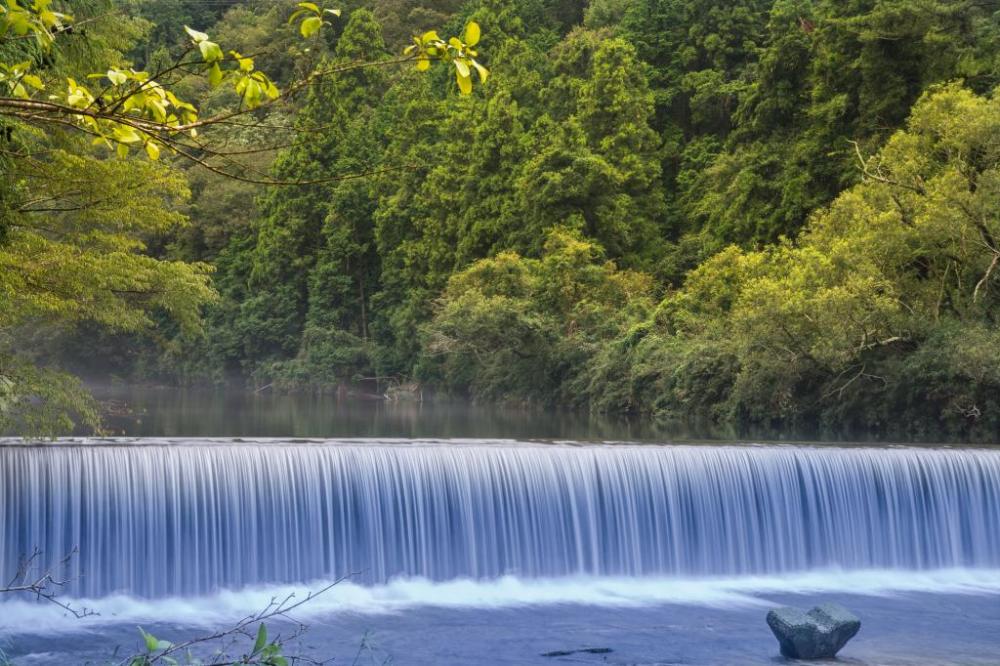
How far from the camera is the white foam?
1359 cm

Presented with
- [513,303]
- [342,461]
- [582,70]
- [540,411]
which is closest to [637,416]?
[540,411]

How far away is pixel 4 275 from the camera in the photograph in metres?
14.1

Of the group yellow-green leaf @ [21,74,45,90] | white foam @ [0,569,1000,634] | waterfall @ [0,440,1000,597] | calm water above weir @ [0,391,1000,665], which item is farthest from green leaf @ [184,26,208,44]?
waterfall @ [0,440,1000,597]

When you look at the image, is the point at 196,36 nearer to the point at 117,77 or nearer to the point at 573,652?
the point at 117,77

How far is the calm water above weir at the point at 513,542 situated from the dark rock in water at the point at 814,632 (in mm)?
300

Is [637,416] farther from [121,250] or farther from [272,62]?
Result: [272,62]

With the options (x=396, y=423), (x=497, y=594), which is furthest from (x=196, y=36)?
(x=396, y=423)

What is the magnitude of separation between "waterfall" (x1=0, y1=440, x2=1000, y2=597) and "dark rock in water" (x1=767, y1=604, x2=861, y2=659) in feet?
15.1

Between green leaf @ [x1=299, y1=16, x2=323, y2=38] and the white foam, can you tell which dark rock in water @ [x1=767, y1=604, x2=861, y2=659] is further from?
green leaf @ [x1=299, y1=16, x2=323, y2=38]

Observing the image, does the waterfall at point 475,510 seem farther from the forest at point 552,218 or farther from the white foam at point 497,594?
the forest at point 552,218

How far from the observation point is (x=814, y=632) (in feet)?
38.3

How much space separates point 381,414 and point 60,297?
727 inches

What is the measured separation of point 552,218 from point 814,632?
30012 millimetres

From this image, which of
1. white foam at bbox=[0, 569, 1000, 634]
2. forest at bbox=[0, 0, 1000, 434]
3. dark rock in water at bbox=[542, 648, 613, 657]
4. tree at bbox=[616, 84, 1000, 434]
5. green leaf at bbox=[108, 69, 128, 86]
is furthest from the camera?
tree at bbox=[616, 84, 1000, 434]
